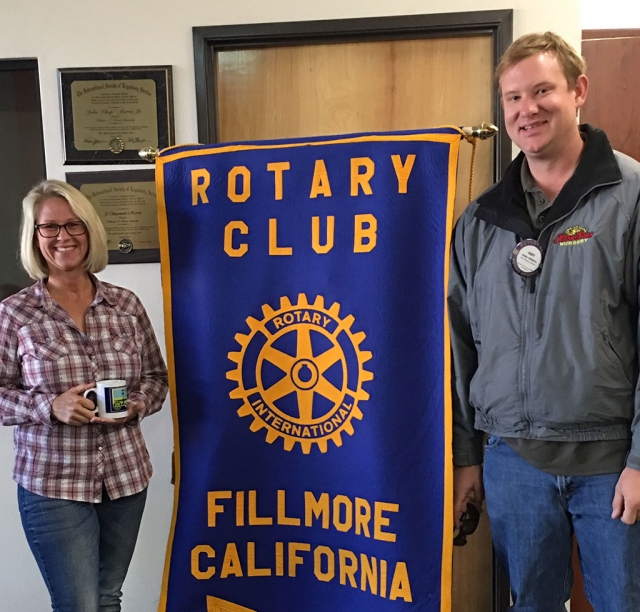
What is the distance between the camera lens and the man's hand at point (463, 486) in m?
1.45

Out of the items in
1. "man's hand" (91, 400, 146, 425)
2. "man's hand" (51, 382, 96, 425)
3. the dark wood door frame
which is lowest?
"man's hand" (91, 400, 146, 425)

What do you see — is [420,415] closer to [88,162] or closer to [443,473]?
[443,473]

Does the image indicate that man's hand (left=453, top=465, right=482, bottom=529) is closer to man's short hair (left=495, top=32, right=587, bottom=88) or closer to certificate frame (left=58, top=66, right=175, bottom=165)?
man's short hair (left=495, top=32, right=587, bottom=88)

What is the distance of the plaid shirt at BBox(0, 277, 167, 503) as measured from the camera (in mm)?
1407

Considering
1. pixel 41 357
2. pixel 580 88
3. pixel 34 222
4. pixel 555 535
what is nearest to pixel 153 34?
pixel 34 222

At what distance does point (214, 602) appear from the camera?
5.30 feet

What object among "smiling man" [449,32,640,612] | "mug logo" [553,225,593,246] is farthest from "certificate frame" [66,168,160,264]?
"mug logo" [553,225,593,246]

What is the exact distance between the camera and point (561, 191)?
1.20 m

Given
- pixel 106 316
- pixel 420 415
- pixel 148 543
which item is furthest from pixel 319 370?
pixel 148 543

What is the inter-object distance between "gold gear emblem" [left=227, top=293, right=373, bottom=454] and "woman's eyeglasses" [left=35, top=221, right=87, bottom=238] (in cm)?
47

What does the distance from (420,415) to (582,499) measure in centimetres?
41

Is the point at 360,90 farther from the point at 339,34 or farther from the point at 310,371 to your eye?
the point at 310,371

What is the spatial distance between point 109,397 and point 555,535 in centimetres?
98

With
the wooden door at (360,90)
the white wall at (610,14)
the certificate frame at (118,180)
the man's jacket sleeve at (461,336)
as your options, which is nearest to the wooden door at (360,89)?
the wooden door at (360,90)
